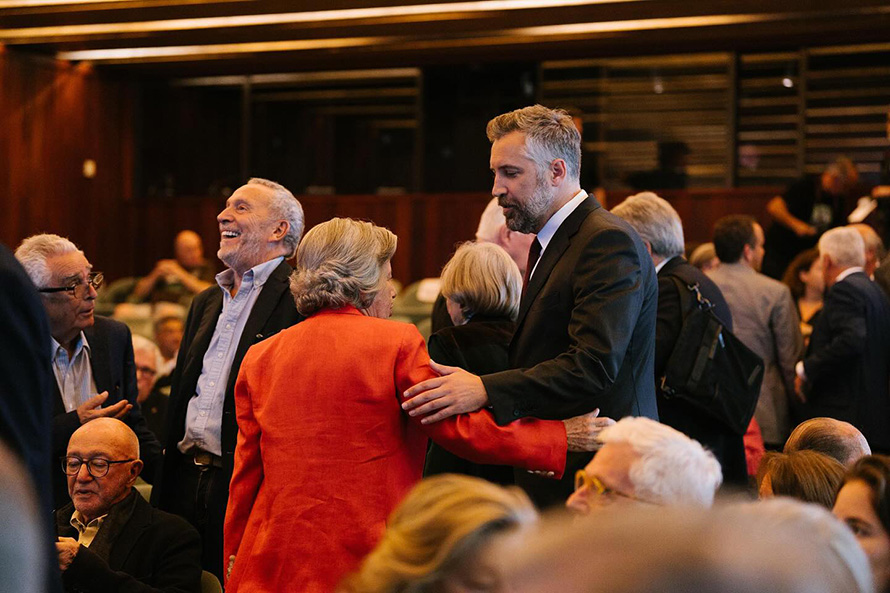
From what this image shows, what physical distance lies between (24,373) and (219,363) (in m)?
1.86

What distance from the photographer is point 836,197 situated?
10539mm

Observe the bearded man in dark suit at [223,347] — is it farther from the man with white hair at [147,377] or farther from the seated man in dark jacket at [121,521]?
the man with white hair at [147,377]

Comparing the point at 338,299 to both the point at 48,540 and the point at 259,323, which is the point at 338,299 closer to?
the point at 259,323

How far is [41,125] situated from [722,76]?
7.61 meters

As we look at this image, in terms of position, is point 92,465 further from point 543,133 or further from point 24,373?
A: point 24,373

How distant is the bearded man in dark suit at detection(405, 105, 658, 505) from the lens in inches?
110

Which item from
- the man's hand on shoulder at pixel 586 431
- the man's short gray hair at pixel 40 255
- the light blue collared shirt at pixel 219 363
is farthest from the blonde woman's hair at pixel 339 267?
the man's short gray hair at pixel 40 255

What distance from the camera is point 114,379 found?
3.89 meters

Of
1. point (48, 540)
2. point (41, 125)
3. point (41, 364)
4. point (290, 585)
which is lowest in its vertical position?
point (290, 585)

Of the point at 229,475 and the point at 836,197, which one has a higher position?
the point at 836,197

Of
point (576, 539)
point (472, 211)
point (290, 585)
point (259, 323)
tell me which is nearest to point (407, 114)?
point (472, 211)

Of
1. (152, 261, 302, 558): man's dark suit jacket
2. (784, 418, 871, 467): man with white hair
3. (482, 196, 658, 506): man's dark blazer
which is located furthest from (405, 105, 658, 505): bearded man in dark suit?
(152, 261, 302, 558): man's dark suit jacket

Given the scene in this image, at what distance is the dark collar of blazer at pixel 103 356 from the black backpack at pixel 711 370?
6.18ft

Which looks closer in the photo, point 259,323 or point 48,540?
point 48,540
